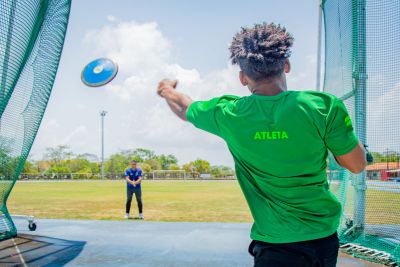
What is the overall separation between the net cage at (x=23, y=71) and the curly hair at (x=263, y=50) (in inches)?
196

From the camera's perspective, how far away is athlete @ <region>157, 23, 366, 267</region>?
1782 millimetres

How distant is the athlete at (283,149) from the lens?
70.1 inches

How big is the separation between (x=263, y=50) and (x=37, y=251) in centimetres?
602

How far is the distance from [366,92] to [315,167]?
5574 mm

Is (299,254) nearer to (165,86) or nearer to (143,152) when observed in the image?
(165,86)

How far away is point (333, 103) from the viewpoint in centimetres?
176

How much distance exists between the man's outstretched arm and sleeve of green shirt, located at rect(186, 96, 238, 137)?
6cm

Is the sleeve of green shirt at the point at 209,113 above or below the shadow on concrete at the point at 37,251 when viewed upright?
above

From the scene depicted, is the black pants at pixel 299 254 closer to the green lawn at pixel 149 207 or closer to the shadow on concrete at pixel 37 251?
the shadow on concrete at pixel 37 251

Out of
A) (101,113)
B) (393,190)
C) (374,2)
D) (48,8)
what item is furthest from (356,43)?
(101,113)

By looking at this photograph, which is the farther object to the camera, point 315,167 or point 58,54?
point 58,54

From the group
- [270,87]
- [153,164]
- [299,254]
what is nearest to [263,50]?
[270,87]

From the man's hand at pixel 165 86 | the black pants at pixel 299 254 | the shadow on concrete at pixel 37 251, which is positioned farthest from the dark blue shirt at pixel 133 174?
the black pants at pixel 299 254

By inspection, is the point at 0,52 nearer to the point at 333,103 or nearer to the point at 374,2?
the point at 333,103
